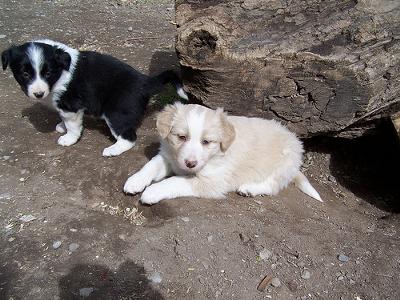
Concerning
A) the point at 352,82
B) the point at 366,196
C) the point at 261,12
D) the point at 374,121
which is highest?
the point at 261,12

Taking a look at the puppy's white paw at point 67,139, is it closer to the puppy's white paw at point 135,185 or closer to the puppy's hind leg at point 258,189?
the puppy's white paw at point 135,185

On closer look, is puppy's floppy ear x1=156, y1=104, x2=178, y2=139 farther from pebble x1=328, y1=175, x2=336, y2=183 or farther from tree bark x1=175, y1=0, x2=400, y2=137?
pebble x1=328, y1=175, x2=336, y2=183

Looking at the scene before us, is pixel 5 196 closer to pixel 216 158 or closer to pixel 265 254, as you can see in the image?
pixel 216 158

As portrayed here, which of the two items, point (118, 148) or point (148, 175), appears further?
point (118, 148)

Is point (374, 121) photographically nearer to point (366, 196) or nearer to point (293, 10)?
point (366, 196)

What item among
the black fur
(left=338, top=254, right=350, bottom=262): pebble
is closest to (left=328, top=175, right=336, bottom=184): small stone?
(left=338, top=254, right=350, bottom=262): pebble

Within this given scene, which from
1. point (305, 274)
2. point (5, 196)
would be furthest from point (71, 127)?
point (305, 274)

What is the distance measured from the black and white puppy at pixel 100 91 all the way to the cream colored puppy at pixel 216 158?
0.62 m

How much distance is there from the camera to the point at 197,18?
3592 mm

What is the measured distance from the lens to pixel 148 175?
11.7 ft

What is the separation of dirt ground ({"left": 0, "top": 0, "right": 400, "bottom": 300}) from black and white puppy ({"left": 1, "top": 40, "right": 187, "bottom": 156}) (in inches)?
8.0

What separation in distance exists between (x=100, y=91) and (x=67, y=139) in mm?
637

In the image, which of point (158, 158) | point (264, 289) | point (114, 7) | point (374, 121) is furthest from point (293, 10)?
point (114, 7)

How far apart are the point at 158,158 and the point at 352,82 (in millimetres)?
1895
